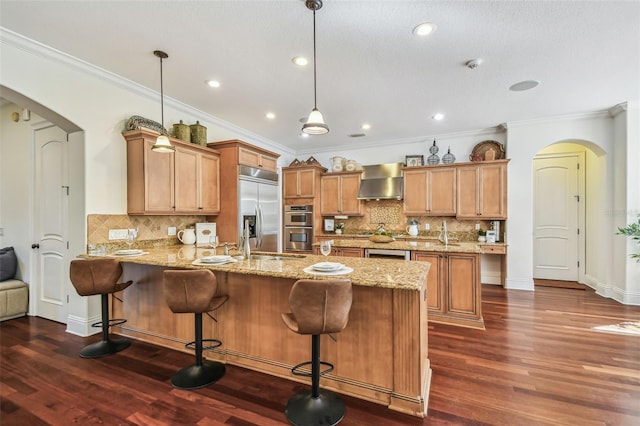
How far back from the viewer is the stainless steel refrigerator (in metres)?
4.70

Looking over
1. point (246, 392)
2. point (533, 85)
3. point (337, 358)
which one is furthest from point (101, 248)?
point (533, 85)

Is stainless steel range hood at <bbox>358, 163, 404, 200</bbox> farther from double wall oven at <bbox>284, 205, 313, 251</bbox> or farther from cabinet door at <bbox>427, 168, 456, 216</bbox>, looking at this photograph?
double wall oven at <bbox>284, 205, 313, 251</bbox>

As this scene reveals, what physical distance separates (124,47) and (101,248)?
2.14 m

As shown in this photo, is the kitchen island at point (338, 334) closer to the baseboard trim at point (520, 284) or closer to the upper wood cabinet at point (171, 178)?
the upper wood cabinet at point (171, 178)

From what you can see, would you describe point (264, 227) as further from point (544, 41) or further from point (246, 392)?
point (544, 41)

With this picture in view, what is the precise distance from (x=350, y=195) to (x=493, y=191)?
2727mm

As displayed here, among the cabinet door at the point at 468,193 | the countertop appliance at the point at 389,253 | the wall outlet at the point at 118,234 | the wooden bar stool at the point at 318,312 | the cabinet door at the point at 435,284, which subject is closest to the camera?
the wooden bar stool at the point at 318,312

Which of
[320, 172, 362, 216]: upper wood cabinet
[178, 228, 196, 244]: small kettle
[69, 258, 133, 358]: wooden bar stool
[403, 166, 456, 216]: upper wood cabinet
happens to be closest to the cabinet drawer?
[403, 166, 456, 216]: upper wood cabinet

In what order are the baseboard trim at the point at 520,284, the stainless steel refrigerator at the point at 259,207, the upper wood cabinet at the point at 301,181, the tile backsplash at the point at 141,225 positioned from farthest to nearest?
the upper wood cabinet at the point at 301,181, the baseboard trim at the point at 520,284, the stainless steel refrigerator at the point at 259,207, the tile backsplash at the point at 141,225

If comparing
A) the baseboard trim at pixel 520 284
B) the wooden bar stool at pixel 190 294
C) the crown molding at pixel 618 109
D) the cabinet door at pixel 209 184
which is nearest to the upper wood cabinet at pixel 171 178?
the cabinet door at pixel 209 184

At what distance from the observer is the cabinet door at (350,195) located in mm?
6374

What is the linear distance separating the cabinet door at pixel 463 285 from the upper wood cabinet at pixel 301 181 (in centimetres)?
356

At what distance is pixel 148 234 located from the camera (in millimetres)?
3920

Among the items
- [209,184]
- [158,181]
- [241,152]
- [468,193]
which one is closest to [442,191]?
[468,193]
